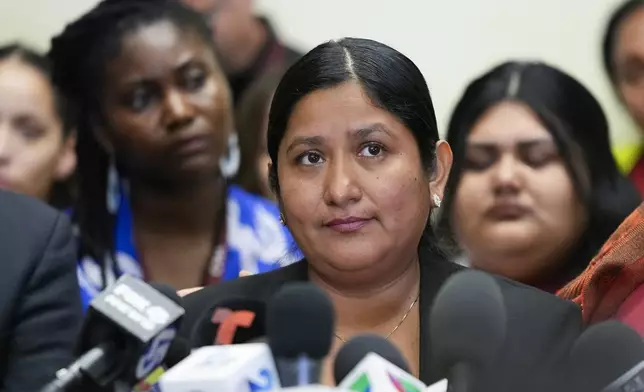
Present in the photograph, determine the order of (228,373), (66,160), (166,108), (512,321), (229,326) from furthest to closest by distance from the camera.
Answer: (66,160)
(166,108)
(512,321)
(229,326)
(228,373)

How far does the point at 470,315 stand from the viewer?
810 millimetres

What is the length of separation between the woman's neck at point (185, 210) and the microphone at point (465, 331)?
1.60 meters

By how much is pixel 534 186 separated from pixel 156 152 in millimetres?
884

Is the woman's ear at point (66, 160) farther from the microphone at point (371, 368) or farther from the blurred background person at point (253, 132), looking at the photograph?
the microphone at point (371, 368)

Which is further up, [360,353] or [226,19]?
[360,353]

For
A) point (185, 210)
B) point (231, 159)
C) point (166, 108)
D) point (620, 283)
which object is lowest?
point (185, 210)

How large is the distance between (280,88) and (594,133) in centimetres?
95

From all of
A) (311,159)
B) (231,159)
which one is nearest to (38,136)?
(231,159)

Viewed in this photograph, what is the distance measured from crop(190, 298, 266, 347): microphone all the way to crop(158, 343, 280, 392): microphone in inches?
9.9

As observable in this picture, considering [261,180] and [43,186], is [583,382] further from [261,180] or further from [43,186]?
[43,186]

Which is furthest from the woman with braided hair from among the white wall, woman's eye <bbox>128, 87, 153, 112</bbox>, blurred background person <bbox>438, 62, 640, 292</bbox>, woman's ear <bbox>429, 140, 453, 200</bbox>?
woman's ear <bbox>429, 140, 453, 200</bbox>

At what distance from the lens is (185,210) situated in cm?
243

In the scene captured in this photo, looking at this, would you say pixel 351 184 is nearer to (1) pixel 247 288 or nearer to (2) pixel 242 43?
(1) pixel 247 288

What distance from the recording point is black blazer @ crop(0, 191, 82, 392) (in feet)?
4.58
